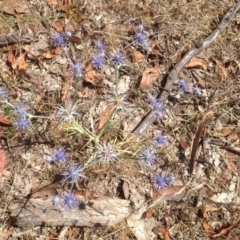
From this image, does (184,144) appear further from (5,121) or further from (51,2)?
(51,2)

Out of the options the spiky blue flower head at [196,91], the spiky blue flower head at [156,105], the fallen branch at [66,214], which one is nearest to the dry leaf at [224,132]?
the spiky blue flower head at [196,91]

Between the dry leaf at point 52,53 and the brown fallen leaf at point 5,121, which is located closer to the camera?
the brown fallen leaf at point 5,121

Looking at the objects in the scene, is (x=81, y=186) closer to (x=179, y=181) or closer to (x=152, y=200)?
(x=152, y=200)

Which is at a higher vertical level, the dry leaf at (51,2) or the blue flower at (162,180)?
the dry leaf at (51,2)

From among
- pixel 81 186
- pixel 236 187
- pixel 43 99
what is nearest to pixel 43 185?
pixel 81 186

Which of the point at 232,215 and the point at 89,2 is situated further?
the point at 89,2

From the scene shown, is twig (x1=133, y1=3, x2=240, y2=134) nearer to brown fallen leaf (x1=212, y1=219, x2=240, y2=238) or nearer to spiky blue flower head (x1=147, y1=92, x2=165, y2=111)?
spiky blue flower head (x1=147, y1=92, x2=165, y2=111)

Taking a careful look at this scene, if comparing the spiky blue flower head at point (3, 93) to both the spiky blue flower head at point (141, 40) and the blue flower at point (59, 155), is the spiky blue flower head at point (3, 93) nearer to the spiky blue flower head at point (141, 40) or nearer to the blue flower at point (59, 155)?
the blue flower at point (59, 155)
